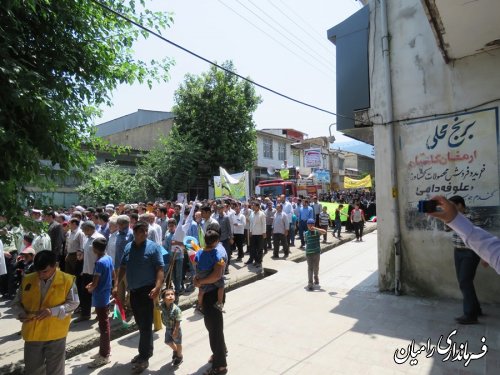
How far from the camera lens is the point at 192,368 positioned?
174 inches

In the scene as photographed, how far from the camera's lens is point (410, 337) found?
505cm

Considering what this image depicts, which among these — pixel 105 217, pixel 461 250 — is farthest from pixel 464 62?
pixel 105 217

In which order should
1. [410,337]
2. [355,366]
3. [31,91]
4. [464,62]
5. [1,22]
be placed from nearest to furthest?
1. [31,91]
2. [1,22]
3. [355,366]
4. [410,337]
5. [464,62]

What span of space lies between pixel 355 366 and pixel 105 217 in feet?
19.4

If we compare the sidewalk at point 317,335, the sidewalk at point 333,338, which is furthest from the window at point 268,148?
the sidewalk at point 333,338

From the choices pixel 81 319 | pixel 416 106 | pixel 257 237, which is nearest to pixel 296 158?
pixel 257 237

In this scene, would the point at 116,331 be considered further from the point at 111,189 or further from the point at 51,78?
the point at 111,189

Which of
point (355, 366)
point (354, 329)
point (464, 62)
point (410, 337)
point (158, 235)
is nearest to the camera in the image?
point (355, 366)

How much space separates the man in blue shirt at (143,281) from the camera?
4371 millimetres

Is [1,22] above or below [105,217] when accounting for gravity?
above

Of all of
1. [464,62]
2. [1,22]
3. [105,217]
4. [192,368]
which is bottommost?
[192,368]

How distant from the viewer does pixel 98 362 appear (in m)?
4.62

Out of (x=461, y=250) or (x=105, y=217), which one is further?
(x=105, y=217)

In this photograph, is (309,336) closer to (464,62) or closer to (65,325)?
(65,325)
